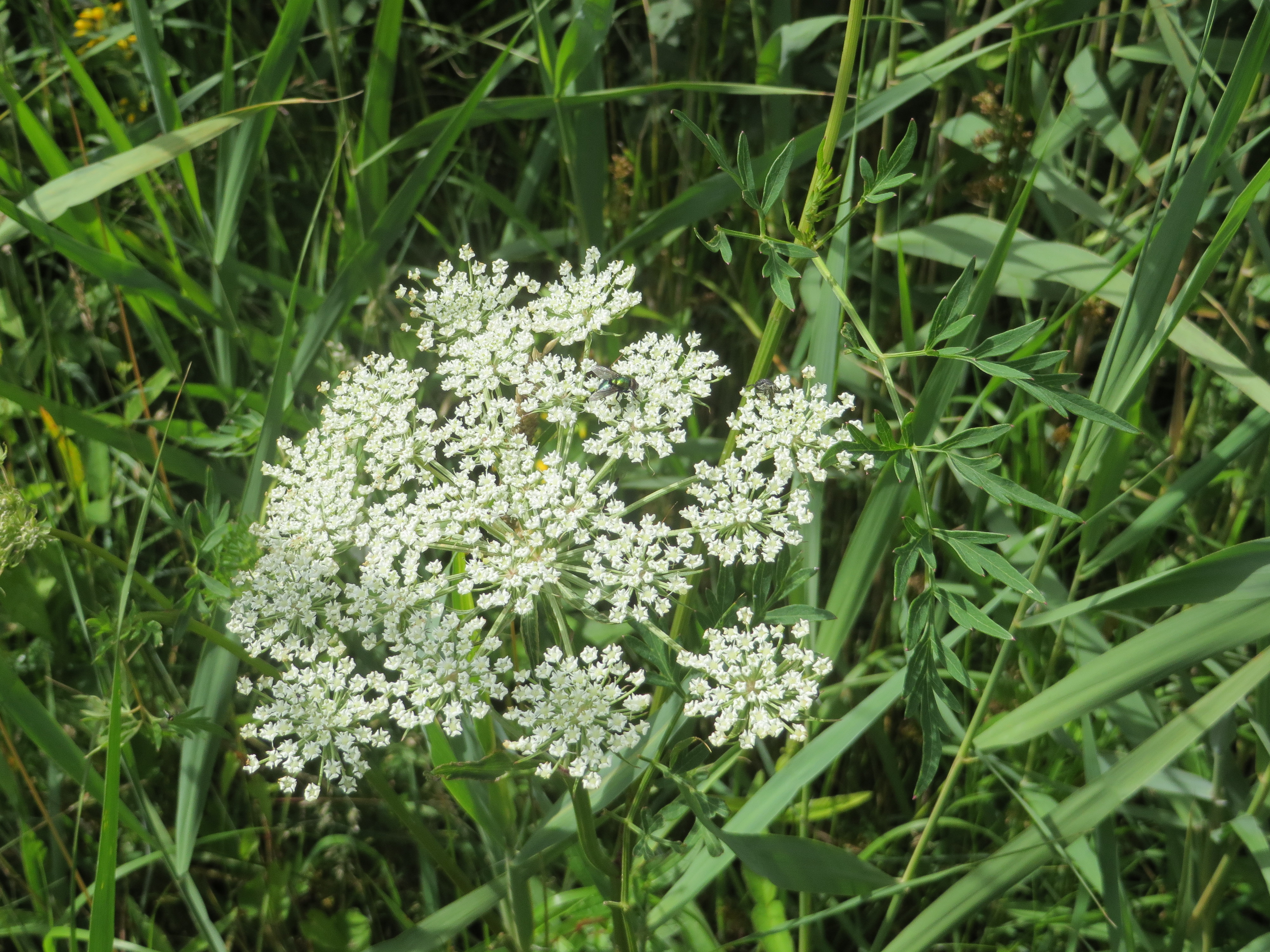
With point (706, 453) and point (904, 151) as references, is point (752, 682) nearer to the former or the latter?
point (904, 151)

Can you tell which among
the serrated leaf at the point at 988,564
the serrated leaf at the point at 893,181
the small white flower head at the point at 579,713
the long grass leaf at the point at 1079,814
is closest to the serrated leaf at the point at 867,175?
the serrated leaf at the point at 893,181

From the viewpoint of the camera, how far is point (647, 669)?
1.96m

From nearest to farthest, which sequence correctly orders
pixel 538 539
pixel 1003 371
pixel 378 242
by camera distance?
pixel 1003 371, pixel 538 539, pixel 378 242

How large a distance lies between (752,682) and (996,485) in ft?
1.66

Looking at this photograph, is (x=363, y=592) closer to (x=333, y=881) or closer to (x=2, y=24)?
(x=333, y=881)

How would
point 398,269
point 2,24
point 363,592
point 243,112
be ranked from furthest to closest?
1. point 398,269
2. point 2,24
3. point 243,112
4. point 363,592

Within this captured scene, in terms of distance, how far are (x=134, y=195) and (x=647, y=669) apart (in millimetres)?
2444

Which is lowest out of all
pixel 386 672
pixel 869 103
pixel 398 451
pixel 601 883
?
pixel 386 672

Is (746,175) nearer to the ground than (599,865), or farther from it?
farther from it

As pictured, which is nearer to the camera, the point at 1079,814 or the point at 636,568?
the point at 636,568

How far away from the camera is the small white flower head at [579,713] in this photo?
5.06 ft

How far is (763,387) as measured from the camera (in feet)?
5.74

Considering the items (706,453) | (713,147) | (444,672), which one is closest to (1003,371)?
(713,147)

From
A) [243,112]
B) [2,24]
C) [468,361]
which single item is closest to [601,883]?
[468,361]
